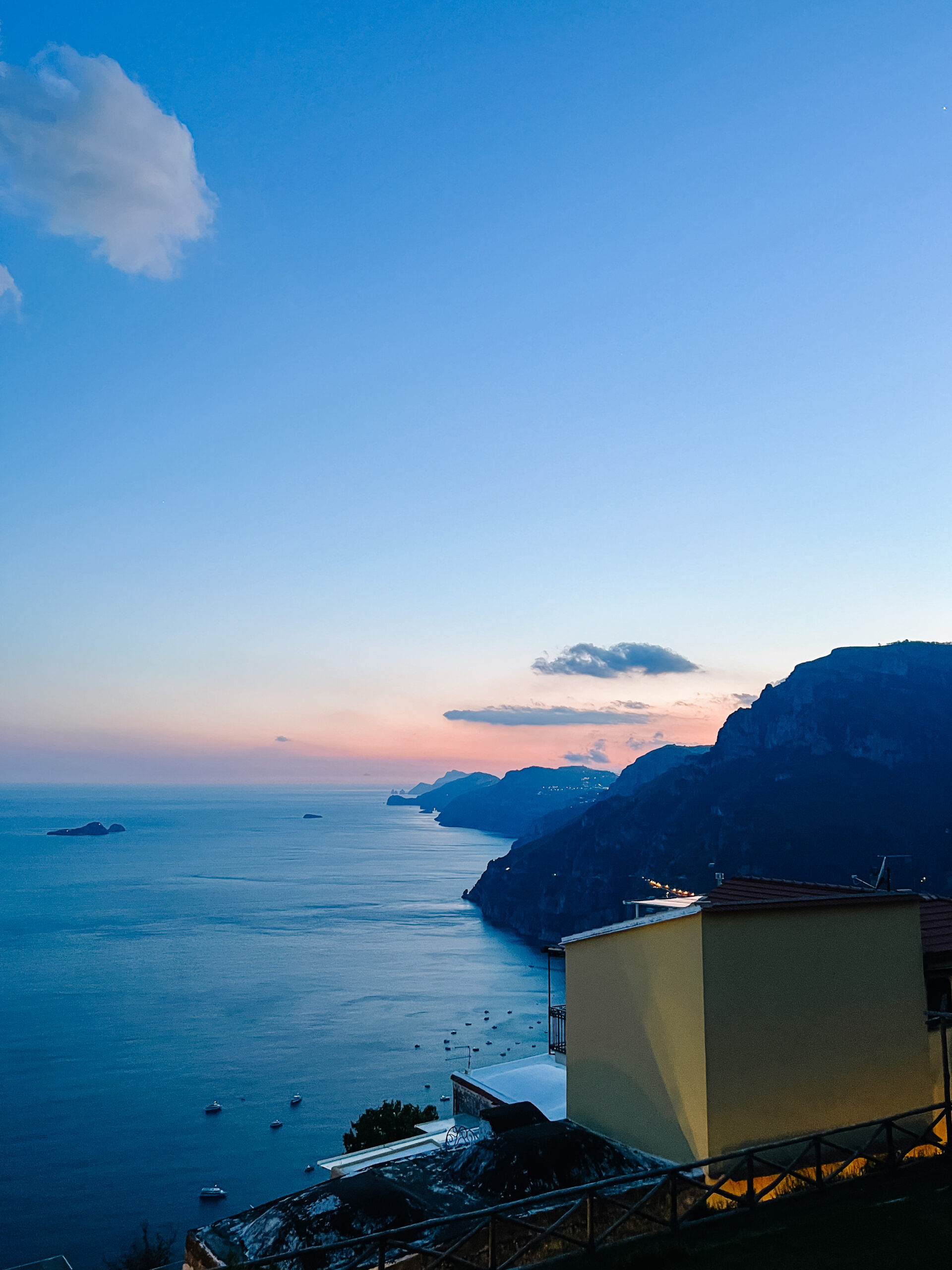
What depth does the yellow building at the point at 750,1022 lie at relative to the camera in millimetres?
10320

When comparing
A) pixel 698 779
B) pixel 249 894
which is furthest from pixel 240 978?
pixel 698 779

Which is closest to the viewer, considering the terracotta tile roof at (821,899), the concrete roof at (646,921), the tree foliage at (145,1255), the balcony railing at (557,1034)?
the concrete roof at (646,921)

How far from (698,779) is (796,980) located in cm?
16301

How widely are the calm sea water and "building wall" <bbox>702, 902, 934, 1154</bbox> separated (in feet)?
129

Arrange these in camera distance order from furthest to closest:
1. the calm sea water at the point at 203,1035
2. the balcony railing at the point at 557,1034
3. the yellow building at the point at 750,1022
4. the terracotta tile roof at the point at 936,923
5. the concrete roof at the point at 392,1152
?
the calm sea water at the point at 203,1035, the balcony railing at the point at 557,1034, the concrete roof at the point at 392,1152, the terracotta tile roof at the point at 936,923, the yellow building at the point at 750,1022

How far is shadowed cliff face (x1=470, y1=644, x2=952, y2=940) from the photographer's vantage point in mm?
125688

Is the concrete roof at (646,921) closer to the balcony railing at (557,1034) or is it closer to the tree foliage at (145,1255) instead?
the balcony railing at (557,1034)

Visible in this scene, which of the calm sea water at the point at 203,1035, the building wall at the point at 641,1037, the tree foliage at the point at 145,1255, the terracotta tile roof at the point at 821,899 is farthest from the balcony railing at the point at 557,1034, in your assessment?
the calm sea water at the point at 203,1035

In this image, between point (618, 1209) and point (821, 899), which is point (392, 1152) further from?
point (821, 899)

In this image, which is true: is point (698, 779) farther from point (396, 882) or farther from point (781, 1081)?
point (781, 1081)

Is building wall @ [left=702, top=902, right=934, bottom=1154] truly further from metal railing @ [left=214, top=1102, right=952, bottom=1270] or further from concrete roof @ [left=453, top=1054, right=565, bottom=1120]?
concrete roof @ [left=453, top=1054, right=565, bottom=1120]

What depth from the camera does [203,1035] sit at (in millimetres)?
70250

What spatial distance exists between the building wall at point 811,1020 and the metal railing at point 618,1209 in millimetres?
412

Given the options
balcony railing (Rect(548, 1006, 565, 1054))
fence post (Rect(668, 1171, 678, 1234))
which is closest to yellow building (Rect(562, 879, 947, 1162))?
fence post (Rect(668, 1171, 678, 1234))
